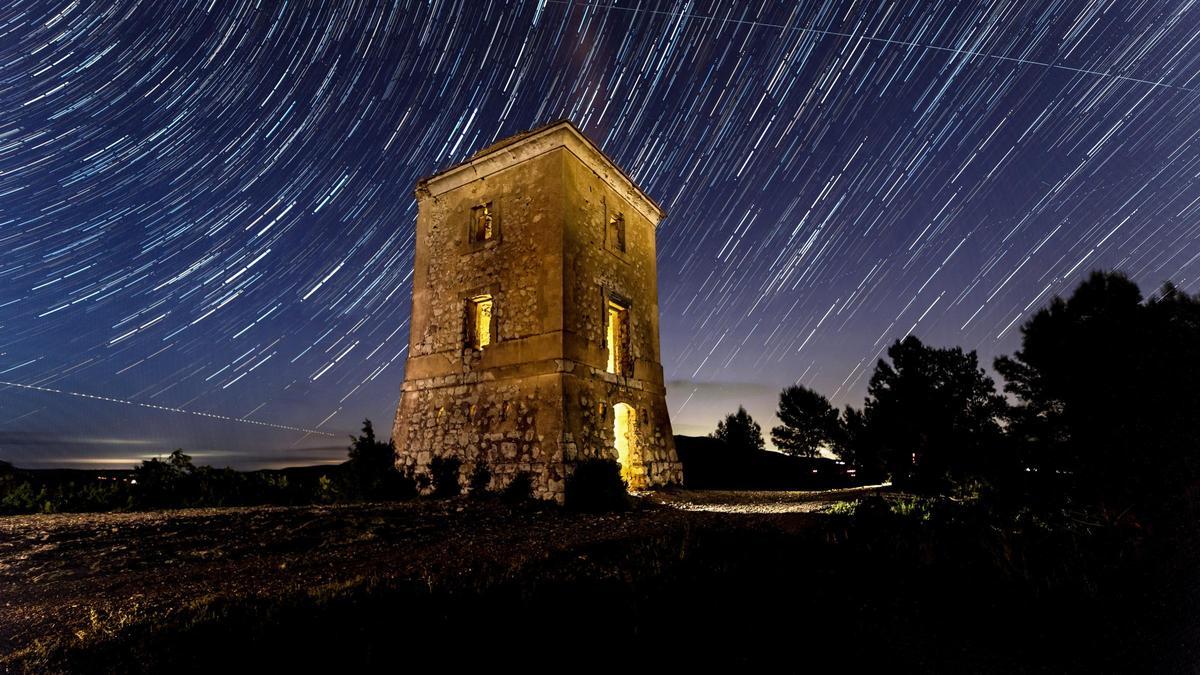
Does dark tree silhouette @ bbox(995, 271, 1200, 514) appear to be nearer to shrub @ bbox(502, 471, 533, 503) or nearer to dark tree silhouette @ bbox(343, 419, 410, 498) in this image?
shrub @ bbox(502, 471, 533, 503)

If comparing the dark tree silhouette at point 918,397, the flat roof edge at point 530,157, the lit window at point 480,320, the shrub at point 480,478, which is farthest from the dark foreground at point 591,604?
the dark tree silhouette at point 918,397

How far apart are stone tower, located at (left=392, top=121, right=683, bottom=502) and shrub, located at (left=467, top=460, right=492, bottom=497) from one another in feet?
0.66

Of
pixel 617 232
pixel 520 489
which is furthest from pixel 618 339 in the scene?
pixel 520 489

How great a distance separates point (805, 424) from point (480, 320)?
102 ft

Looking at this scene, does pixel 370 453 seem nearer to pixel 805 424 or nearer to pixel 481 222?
pixel 481 222

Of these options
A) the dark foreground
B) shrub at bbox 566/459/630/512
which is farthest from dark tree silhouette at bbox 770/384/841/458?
the dark foreground

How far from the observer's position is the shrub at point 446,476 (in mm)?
11383

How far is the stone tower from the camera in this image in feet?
36.8

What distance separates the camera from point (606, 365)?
12.6 meters

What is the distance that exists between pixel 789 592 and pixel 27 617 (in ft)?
18.6

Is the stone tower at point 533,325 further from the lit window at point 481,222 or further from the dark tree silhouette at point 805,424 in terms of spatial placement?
the dark tree silhouette at point 805,424

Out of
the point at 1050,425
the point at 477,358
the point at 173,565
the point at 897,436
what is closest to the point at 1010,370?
A: the point at 897,436

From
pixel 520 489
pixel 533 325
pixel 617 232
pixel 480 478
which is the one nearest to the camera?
pixel 520 489

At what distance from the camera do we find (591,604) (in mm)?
3250
